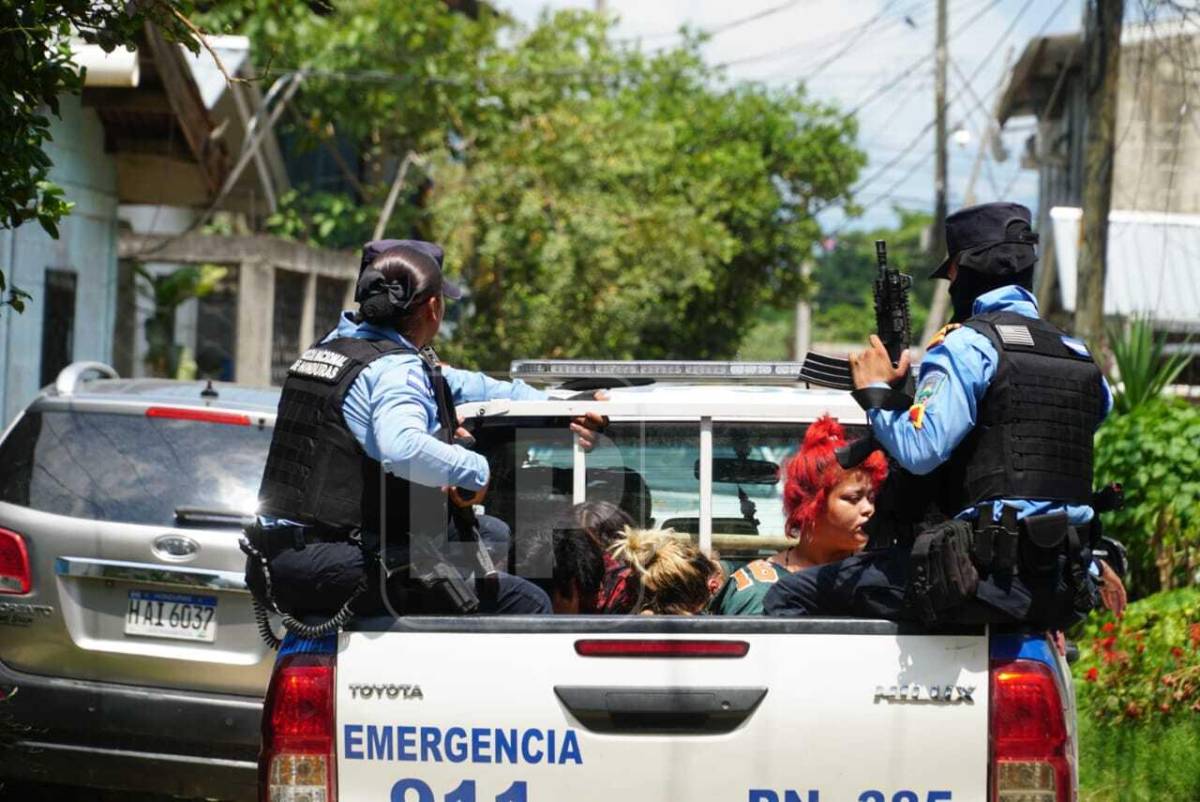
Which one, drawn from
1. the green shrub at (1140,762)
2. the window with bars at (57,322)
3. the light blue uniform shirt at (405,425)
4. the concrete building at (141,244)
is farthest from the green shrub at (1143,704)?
A: the window with bars at (57,322)

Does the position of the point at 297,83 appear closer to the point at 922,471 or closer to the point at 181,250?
the point at 181,250

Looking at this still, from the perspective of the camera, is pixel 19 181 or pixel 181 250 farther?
pixel 181 250

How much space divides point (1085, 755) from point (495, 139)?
46.9ft

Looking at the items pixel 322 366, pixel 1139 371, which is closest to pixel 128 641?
pixel 322 366

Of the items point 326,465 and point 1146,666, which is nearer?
point 326,465

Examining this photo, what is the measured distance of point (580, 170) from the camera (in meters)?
20.0

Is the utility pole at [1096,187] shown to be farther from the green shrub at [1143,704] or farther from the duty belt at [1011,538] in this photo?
the duty belt at [1011,538]

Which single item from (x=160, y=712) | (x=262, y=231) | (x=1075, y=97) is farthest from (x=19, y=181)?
(x=1075, y=97)

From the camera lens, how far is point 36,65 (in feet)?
16.8

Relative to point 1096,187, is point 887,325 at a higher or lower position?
lower

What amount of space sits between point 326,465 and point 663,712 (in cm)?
104

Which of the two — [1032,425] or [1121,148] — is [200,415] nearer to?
[1032,425]

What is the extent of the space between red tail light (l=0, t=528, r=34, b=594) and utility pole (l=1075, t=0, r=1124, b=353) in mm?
8501

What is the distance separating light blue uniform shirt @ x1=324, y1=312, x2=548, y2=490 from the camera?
12.6 feet
